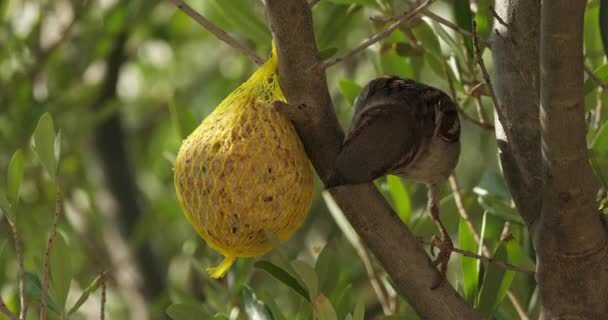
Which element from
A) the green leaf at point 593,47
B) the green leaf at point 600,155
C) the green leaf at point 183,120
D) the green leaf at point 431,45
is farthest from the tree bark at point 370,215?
the green leaf at point 593,47

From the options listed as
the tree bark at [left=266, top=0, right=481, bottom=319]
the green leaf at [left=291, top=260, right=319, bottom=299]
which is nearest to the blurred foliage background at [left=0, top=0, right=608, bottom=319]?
the green leaf at [left=291, top=260, right=319, bottom=299]

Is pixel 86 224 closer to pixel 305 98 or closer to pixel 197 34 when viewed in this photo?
pixel 197 34

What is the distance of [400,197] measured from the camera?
2.25 m

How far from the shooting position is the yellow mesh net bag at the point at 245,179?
1.75m

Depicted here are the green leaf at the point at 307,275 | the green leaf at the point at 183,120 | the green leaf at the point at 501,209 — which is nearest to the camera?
the green leaf at the point at 307,275

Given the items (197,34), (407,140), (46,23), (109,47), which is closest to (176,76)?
(197,34)

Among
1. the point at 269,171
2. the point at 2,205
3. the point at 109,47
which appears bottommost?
the point at 269,171

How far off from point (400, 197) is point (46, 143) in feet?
2.92

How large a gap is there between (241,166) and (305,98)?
185mm

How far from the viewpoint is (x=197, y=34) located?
14.6ft

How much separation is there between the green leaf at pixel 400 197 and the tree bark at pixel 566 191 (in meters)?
0.62

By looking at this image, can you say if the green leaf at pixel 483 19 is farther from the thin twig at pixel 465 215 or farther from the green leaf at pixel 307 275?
the green leaf at pixel 307 275

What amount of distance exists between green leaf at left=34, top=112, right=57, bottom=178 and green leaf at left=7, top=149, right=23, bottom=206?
0.12m

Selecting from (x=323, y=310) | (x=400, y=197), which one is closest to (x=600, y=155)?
(x=400, y=197)
